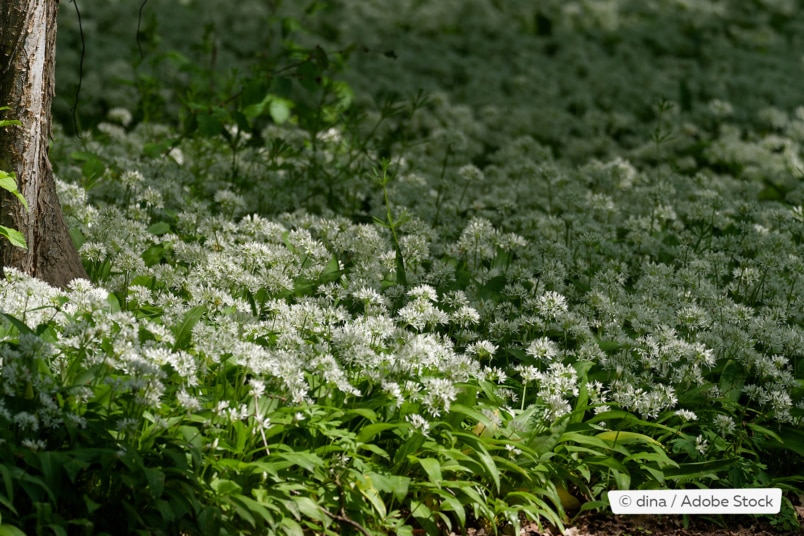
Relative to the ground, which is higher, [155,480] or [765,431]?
[155,480]

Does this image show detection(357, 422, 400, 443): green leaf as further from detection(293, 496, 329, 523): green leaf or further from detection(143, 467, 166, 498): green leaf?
detection(143, 467, 166, 498): green leaf

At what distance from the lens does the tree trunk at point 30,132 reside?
166 inches

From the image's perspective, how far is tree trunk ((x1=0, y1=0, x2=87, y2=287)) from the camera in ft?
13.9

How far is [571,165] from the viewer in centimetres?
838

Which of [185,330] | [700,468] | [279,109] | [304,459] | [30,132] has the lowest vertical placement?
[700,468]

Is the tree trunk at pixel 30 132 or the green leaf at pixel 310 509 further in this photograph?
the tree trunk at pixel 30 132

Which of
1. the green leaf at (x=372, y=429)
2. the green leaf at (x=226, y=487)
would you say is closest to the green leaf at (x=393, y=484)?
the green leaf at (x=372, y=429)

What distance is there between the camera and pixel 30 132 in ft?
14.2

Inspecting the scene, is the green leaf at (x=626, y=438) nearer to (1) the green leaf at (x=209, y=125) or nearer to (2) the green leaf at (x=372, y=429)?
(2) the green leaf at (x=372, y=429)

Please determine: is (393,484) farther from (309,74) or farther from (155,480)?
(309,74)

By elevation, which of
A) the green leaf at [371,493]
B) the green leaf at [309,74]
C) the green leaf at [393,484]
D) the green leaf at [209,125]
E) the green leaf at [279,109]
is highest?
the green leaf at [309,74]

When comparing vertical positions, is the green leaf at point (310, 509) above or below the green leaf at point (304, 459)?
below

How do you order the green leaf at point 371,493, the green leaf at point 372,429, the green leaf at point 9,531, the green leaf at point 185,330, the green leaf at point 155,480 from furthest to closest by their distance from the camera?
the green leaf at point 185,330
the green leaf at point 372,429
the green leaf at point 371,493
the green leaf at point 155,480
the green leaf at point 9,531

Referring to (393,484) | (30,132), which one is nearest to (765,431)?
(393,484)
